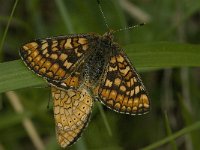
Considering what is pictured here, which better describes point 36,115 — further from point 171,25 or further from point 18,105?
point 171,25

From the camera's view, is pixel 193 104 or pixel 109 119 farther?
pixel 193 104

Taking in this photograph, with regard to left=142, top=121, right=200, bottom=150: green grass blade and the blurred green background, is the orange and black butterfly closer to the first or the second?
left=142, top=121, right=200, bottom=150: green grass blade

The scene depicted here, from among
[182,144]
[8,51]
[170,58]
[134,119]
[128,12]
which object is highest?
[128,12]

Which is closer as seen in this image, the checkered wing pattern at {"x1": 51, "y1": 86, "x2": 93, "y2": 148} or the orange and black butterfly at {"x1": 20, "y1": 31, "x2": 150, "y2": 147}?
the orange and black butterfly at {"x1": 20, "y1": 31, "x2": 150, "y2": 147}

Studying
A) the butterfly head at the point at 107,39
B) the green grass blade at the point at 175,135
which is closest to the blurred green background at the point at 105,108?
the green grass blade at the point at 175,135

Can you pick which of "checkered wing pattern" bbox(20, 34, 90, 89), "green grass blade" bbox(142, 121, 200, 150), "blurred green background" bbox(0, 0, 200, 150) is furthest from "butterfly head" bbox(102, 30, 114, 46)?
"green grass blade" bbox(142, 121, 200, 150)

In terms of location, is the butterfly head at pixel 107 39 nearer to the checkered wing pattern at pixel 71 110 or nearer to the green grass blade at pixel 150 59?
the green grass blade at pixel 150 59

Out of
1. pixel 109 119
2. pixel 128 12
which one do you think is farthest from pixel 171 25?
pixel 109 119

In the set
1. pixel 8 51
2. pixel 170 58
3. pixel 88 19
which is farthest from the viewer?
pixel 8 51

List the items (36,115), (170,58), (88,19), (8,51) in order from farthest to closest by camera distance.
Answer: (8,51) < (88,19) < (36,115) < (170,58)

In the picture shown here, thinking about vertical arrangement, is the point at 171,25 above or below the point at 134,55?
above
